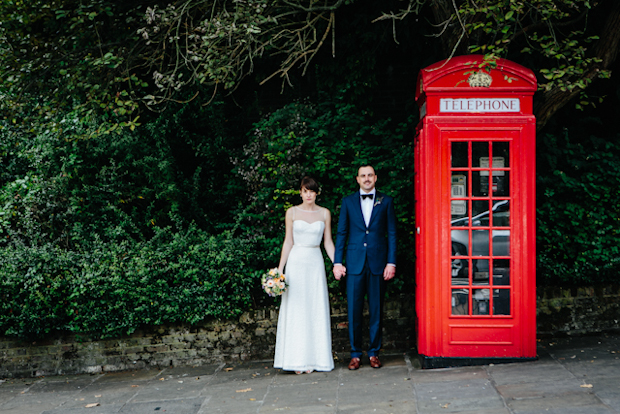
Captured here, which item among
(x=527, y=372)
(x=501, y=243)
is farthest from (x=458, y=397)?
(x=501, y=243)

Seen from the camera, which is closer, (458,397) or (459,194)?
(458,397)

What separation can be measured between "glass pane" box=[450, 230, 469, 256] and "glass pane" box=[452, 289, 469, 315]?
391 millimetres

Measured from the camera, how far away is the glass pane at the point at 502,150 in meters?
5.55

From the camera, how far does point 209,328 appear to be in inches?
264

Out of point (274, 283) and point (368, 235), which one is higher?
point (368, 235)

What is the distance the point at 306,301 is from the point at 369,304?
668 millimetres

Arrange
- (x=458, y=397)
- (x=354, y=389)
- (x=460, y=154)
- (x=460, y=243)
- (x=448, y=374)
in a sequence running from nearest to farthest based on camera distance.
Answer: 1. (x=458, y=397)
2. (x=354, y=389)
3. (x=448, y=374)
4. (x=460, y=154)
5. (x=460, y=243)

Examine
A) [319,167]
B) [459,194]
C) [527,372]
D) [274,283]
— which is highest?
[319,167]

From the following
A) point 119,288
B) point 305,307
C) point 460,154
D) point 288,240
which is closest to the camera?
point 460,154

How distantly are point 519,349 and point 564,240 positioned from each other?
185 centimetres

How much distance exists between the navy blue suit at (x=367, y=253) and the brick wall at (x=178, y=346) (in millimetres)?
819

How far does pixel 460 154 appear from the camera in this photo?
5594 millimetres

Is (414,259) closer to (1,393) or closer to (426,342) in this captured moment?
(426,342)

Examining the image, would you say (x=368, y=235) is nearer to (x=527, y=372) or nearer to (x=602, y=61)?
(x=527, y=372)
